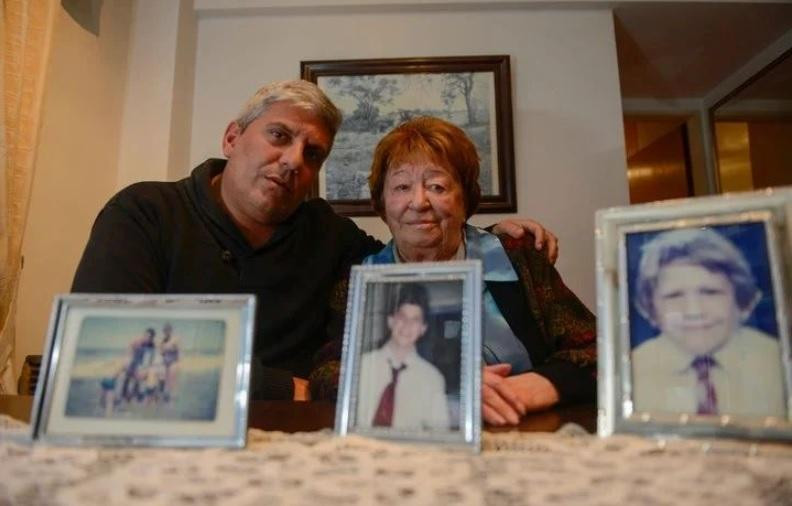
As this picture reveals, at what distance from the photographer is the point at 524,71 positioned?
2.36 m

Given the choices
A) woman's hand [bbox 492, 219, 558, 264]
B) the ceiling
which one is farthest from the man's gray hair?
the ceiling

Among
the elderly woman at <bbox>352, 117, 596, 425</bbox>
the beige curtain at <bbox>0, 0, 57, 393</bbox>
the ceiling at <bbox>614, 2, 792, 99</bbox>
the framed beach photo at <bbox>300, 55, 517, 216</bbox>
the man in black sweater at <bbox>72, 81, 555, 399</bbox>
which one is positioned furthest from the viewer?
the ceiling at <bbox>614, 2, 792, 99</bbox>

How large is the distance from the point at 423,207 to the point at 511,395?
537mm

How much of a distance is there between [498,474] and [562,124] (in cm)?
212

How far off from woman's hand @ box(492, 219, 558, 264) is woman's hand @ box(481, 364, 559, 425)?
53 centimetres

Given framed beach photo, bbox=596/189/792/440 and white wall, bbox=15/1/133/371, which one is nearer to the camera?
framed beach photo, bbox=596/189/792/440

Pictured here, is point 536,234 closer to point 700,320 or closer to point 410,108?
point 700,320

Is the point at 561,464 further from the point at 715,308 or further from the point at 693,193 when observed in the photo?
the point at 693,193

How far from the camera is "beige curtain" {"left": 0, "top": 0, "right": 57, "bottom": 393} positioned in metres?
1.48

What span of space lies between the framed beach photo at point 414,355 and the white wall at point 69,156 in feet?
5.03

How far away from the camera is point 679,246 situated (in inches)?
20.6

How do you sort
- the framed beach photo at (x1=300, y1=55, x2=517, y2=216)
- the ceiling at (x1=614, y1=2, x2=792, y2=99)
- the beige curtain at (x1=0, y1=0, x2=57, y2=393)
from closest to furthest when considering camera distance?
the beige curtain at (x1=0, y1=0, x2=57, y2=393)
the framed beach photo at (x1=300, y1=55, x2=517, y2=216)
the ceiling at (x1=614, y1=2, x2=792, y2=99)

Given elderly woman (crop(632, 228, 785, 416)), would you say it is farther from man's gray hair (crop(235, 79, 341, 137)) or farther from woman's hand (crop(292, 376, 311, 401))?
man's gray hair (crop(235, 79, 341, 137))

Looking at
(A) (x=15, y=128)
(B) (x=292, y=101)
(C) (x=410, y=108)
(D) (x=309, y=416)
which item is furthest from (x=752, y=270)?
(C) (x=410, y=108)
